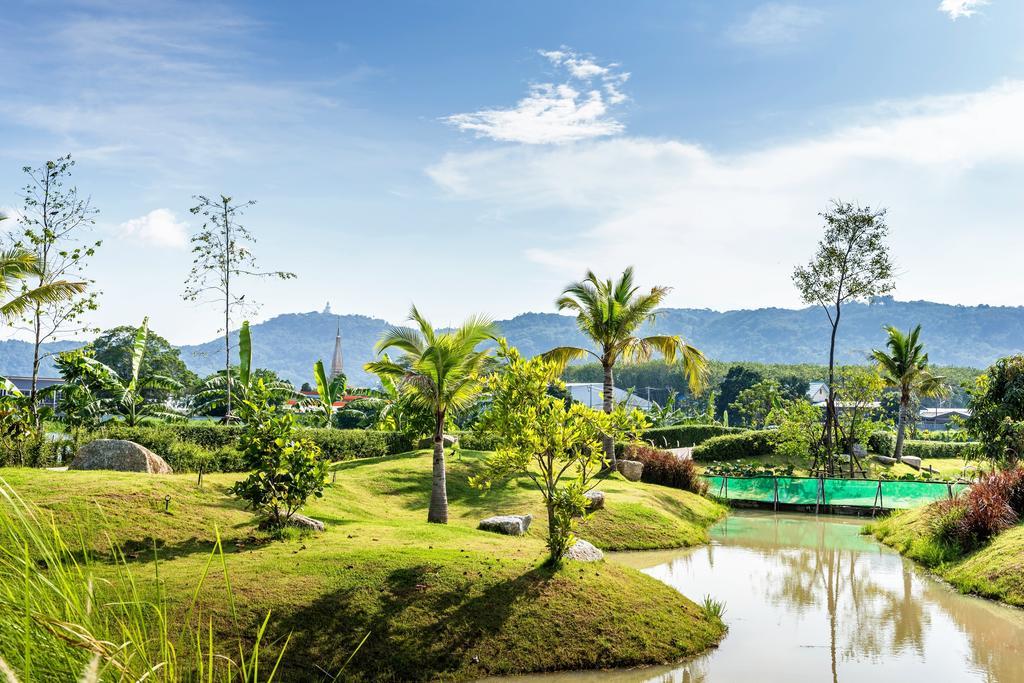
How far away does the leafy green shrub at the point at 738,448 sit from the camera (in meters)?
42.3

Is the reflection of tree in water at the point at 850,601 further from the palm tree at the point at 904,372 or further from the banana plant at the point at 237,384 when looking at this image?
the palm tree at the point at 904,372

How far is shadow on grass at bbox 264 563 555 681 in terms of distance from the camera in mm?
11539

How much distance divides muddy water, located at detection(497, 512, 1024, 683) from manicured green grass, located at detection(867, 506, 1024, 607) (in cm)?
33

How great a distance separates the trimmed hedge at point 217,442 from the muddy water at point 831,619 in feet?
33.9

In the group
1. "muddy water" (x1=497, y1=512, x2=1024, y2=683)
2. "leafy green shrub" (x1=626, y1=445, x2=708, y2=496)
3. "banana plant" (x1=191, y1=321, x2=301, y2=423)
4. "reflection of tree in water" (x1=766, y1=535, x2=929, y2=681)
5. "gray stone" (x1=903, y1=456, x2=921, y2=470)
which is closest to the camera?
"muddy water" (x1=497, y1=512, x2=1024, y2=683)

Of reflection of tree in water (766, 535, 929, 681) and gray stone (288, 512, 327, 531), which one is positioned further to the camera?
gray stone (288, 512, 327, 531)

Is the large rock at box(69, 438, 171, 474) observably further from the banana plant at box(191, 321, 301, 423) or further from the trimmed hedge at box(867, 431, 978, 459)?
the trimmed hedge at box(867, 431, 978, 459)

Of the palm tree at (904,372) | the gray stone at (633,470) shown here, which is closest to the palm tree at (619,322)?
the gray stone at (633,470)

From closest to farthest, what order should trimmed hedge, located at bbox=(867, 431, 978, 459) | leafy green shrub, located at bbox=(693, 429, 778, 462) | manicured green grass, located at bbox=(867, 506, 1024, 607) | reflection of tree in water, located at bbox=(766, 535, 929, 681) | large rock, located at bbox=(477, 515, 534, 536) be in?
reflection of tree in water, located at bbox=(766, 535, 929, 681) < manicured green grass, located at bbox=(867, 506, 1024, 607) < large rock, located at bbox=(477, 515, 534, 536) < leafy green shrub, located at bbox=(693, 429, 778, 462) < trimmed hedge, located at bbox=(867, 431, 978, 459)

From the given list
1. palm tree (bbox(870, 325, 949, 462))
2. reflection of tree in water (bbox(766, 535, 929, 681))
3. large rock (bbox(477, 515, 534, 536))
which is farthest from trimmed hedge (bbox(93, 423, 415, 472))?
palm tree (bbox(870, 325, 949, 462))

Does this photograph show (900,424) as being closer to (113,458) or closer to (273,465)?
(273,465)

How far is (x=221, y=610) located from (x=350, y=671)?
2281 mm

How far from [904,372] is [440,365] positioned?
30.7m

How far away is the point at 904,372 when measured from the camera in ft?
135
